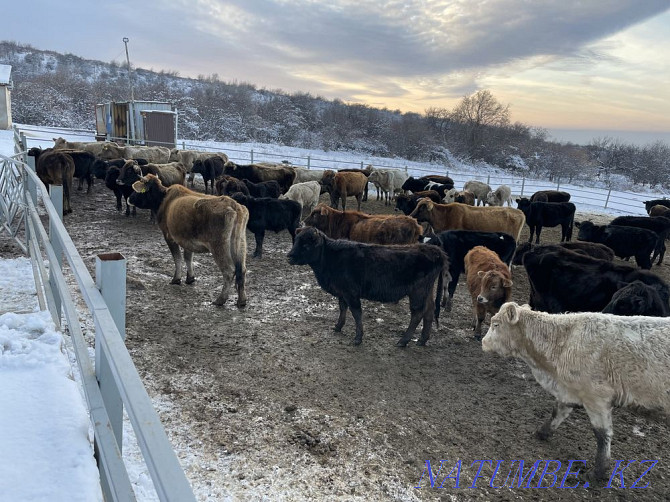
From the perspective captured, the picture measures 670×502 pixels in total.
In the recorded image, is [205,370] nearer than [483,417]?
No

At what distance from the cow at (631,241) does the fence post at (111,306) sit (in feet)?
39.2

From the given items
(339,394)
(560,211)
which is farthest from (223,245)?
(560,211)

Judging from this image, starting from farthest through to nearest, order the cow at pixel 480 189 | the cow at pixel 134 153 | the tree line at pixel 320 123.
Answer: the tree line at pixel 320 123 < the cow at pixel 480 189 < the cow at pixel 134 153

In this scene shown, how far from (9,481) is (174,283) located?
6266 millimetres

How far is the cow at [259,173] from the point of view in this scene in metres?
Result: 16.5

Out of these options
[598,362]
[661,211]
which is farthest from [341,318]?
[661,211]

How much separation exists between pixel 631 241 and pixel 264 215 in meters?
9.06

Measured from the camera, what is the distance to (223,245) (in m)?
7.07

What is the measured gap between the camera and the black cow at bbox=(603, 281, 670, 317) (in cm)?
526

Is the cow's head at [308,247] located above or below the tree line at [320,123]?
below

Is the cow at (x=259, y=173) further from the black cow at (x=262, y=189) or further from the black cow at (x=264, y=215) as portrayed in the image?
the black cow at (x=264, y=215)

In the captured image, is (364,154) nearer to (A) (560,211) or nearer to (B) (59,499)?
(A) (560,211)

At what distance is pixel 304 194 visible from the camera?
1468 centimetres

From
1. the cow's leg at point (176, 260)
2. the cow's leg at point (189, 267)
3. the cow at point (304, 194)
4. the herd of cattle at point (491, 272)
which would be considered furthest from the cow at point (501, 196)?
the cow's leg at point (176, 260)
